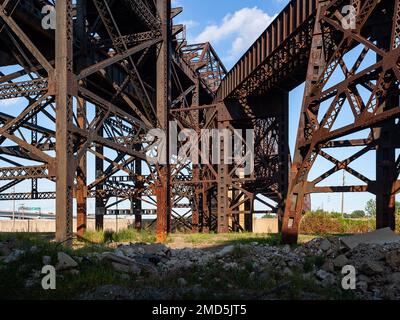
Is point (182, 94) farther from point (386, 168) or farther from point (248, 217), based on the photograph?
point (386, 168)

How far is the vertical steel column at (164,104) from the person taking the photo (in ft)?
57.4

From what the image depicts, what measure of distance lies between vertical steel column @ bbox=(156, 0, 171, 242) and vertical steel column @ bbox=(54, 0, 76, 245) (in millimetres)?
6639

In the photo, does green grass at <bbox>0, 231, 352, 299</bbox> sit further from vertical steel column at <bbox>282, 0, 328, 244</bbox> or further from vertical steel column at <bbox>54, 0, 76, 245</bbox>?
vertical steel column at <bbox>282, 0, 328, 244</bbox>

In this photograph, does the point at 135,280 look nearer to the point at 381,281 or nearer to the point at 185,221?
the point at 381,281

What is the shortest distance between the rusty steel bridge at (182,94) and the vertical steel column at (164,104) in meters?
0.05

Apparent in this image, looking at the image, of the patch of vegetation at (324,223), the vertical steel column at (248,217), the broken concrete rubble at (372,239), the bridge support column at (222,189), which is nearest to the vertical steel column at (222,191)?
the bridge support column at (222,189)

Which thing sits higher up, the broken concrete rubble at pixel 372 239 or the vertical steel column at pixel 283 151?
the vertical steel column at pixel 283 151

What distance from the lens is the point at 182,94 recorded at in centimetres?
2355

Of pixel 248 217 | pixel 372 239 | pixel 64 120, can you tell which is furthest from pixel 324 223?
pixel 64 120

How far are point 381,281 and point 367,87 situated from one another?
7.54 m

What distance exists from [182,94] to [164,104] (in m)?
5.55

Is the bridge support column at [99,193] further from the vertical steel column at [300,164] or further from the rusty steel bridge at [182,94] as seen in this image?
the vertical steel column at [300,164]
